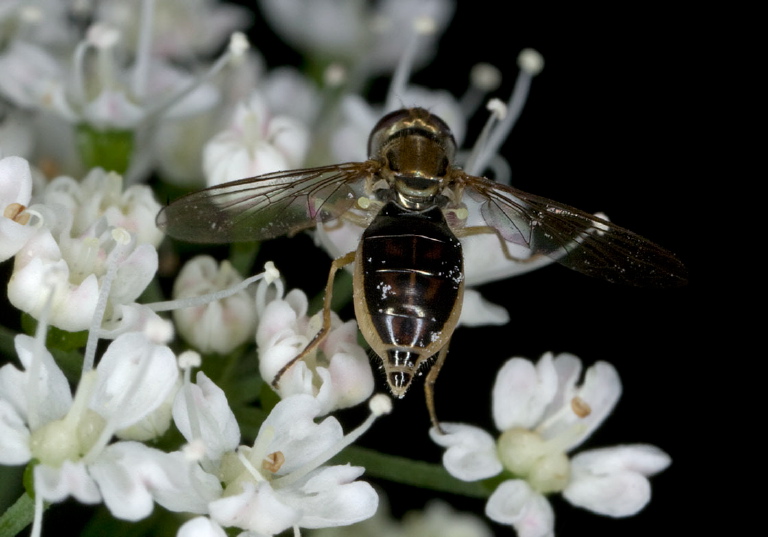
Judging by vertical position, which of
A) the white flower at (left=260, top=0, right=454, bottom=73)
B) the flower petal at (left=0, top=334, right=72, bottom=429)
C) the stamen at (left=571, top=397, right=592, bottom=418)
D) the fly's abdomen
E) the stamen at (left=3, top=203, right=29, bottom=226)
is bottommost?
the stamen at (left=571, top=397, right=592, bottom=418)

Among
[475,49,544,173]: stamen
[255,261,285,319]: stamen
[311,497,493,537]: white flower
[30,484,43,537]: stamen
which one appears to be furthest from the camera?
[311,497,493,537]: white flower

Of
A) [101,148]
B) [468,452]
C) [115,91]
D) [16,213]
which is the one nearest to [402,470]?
[468,452]

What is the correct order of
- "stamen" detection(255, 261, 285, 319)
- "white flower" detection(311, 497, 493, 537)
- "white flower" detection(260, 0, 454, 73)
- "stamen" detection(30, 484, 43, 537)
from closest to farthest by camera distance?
"stamen" detection(30, 484, 43, 537)
"stamen" detection(255, 261, 285, 319)
"white flower" detection(311, 497, 493, 537)
"white flower" detection(260, 0, 454, 73)

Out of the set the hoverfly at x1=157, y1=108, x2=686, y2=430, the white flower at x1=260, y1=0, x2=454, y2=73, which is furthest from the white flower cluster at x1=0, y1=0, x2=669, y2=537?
the white flower at x1=260, y1=0, x2=454, y2=73

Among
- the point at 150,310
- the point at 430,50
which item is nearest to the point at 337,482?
the point at 150,310

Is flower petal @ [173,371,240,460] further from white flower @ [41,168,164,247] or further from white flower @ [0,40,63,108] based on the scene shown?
white flower @ [0,40,63,108]

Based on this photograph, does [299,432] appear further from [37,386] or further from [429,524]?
[429,524]

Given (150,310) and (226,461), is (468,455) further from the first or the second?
(150,310)

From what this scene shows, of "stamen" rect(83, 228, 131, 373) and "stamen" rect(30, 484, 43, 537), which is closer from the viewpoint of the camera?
"stamen" rect(30, 484, 43, 537)
